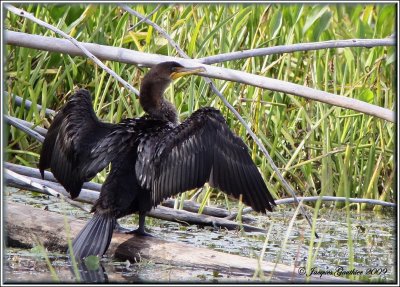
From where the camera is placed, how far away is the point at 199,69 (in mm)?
4738

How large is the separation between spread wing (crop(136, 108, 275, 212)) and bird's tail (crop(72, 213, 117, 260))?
0.30 m

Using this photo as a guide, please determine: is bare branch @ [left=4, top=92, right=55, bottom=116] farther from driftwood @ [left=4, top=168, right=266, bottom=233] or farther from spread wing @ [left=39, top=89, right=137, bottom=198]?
spread wing @ [left=39, top=89, right=137, bottom=198]

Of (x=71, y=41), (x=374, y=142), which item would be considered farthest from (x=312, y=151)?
Answer: (x=71, y=41)

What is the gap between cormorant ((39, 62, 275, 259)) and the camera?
14.3 feet

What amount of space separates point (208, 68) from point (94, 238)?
1.25 meters

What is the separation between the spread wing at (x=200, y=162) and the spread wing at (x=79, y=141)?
21 centimetres

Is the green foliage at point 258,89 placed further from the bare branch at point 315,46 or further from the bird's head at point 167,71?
the bare branch at point 315,46

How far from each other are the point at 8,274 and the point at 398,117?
222 cm

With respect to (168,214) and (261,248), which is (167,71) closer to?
(168,214)

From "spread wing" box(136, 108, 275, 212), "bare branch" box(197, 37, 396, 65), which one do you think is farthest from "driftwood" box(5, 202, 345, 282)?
"bare branch" box(197, 37, 396, 65)

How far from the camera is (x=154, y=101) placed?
4.97m

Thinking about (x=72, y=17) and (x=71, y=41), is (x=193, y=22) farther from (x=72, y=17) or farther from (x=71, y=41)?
(x=71, y=41)

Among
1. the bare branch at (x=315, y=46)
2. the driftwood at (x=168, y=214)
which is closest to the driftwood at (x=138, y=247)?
the driftwood at (x=168, y=214)

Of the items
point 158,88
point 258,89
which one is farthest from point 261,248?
point 258,89
